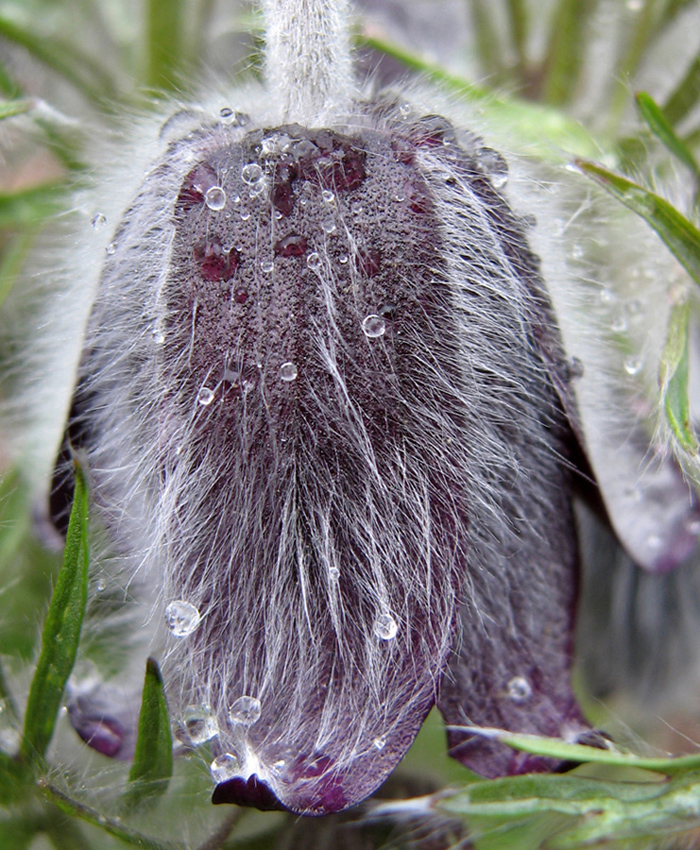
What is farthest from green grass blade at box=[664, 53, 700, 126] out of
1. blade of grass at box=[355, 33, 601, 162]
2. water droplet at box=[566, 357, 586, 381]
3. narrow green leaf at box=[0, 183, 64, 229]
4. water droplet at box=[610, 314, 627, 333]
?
narrow green leaf at box=[0, 183, 64, 229]

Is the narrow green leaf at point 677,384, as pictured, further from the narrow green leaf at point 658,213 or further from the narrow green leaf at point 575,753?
the narrow green leaf at point 575,753

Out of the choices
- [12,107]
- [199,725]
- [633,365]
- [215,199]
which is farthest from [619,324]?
[12,107]

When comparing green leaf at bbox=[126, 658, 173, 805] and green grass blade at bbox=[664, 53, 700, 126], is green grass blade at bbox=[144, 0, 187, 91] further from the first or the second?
green leaf at bbox=[126, 658, 173, 805]

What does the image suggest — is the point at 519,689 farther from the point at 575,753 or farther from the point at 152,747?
the point at 152,747

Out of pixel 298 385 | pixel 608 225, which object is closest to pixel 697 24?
pixel 608 225

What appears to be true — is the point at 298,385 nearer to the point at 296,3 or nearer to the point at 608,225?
the point at 296,3
